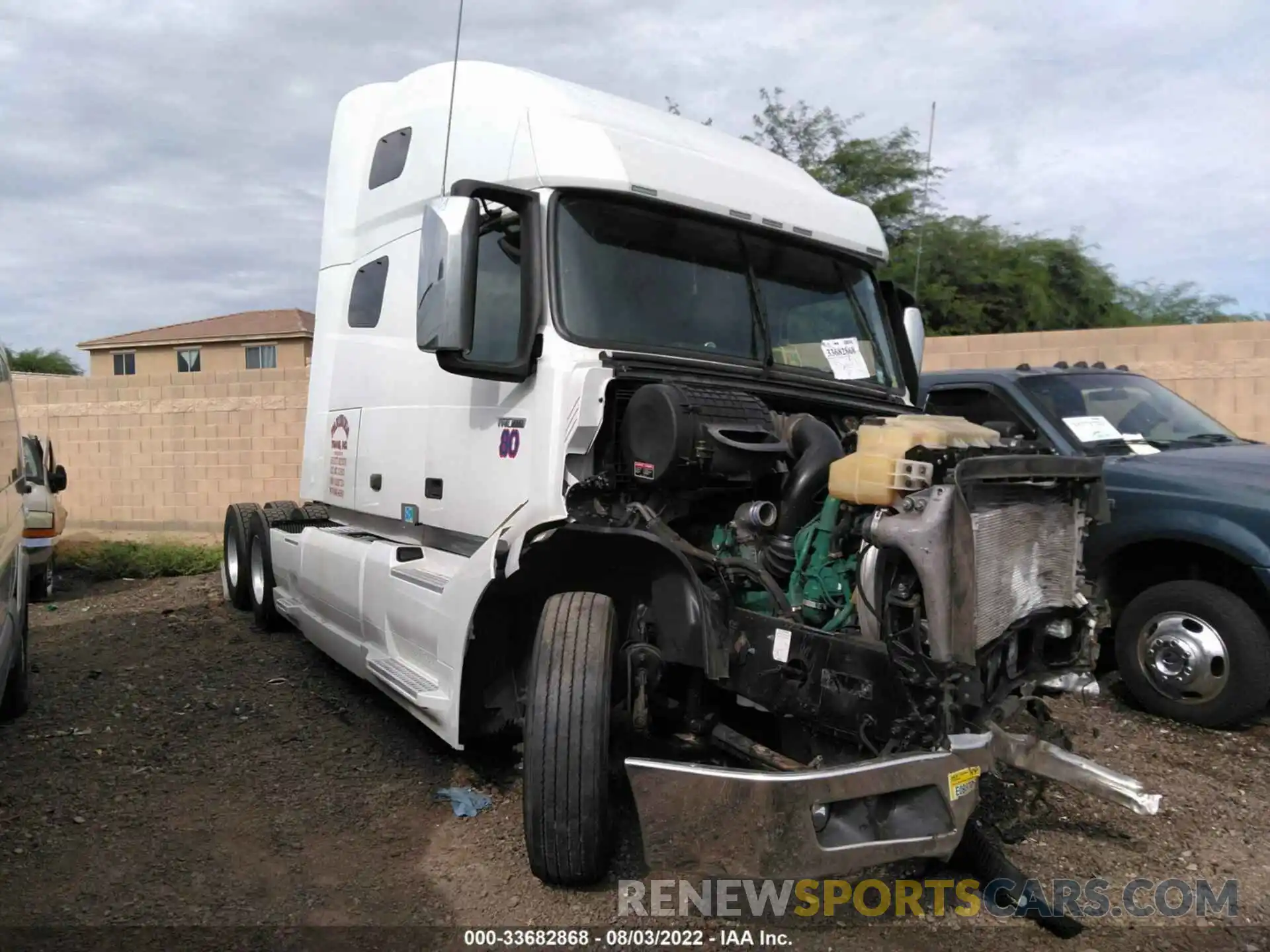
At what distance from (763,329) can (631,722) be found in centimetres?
184

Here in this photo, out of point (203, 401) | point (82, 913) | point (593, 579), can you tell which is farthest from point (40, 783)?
point (203, 401)

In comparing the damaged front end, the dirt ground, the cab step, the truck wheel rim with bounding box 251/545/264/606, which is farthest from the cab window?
the truck wheel rim with bounding box 251/545/264/606

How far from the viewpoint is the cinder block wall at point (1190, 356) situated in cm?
951

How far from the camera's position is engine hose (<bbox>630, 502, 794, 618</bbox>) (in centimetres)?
342

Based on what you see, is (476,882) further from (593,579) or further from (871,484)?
(871,484)

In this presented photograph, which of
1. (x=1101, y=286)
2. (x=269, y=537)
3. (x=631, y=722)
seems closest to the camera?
(x=631, y=722)

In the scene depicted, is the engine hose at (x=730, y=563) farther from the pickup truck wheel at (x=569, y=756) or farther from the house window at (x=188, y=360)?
the house window at (x=188, y=360)

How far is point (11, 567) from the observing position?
4961mm

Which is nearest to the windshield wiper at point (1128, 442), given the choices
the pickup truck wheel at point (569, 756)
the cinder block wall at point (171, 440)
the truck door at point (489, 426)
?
the truck door at point (489, 426)

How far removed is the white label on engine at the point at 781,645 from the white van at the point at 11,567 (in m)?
3.45

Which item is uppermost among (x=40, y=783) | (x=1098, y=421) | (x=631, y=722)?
(x=1098, y=421)

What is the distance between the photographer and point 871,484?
3029mm

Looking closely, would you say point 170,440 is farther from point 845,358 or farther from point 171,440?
point 845,358

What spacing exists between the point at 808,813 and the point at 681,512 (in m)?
1.30
